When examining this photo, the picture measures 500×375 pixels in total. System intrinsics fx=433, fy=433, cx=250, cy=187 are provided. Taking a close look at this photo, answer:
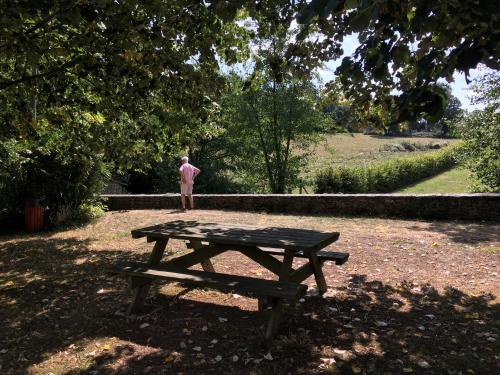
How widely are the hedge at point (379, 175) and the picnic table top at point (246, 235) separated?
40.2 ft

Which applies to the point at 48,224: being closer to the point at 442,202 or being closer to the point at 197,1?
the point at 197,1

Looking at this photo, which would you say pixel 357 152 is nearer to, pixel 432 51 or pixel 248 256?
pixel 248 256

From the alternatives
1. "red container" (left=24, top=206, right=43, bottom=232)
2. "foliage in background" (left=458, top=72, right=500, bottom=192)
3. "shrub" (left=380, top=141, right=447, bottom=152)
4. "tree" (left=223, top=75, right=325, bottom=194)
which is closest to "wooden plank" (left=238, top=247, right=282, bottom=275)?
"red container" (left=24, top=206, right=43, bottom=232)

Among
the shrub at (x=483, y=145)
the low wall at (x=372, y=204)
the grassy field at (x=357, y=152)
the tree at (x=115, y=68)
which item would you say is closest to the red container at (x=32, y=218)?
the tree at (x=115, y=68)

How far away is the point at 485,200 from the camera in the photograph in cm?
938

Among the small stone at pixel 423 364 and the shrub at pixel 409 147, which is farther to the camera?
the shrub at pixel 409 147

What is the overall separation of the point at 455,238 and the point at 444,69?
5938 mm

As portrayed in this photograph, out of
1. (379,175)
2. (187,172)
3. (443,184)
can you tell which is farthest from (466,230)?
(443,184)

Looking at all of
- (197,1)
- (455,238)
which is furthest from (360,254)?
(197,1)

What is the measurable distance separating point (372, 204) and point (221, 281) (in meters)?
7.34

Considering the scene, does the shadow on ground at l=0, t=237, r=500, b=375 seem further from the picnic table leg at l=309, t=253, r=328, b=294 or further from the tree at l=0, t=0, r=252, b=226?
the tree at l=0, t=0, r=252, b=226

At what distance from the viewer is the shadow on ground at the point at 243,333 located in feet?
10.9

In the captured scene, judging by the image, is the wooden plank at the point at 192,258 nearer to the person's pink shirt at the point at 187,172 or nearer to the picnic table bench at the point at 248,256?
the picnic table bench at the point at 248,256

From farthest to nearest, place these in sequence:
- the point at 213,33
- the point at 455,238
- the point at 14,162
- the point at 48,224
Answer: the point at 48,224 → the point at 14,162 → the point at 455,238 → the point at 213,33
